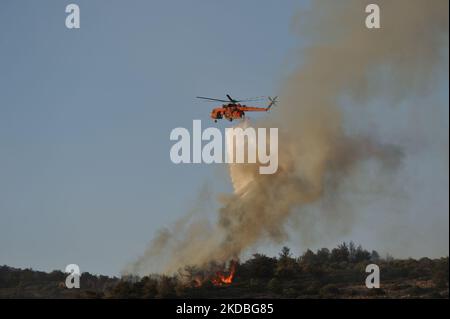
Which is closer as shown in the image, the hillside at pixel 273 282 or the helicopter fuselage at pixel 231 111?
the hillside at pixel 273 282

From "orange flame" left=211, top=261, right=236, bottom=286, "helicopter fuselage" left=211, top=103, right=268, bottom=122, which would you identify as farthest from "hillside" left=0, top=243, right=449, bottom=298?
"helicopter fuselage" left=211, top=103, right=268, bottom=122

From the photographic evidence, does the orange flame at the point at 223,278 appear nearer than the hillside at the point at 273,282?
No

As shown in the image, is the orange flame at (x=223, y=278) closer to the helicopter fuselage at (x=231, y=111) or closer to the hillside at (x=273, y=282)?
the hillside at (x=273, y=282)

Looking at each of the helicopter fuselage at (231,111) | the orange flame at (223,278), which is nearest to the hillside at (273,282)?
the orange flame at (223,278)

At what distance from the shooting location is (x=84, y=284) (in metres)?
142

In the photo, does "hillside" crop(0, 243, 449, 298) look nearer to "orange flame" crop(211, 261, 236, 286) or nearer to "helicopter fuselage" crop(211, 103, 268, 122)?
"orange flame" crop(211, 261, 236, 286)

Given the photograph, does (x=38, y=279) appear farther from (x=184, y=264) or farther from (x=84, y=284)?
(x=184, y=264)

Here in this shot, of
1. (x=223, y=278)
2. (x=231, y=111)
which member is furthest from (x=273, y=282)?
(x=231, y=111)

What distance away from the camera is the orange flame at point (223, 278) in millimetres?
122688

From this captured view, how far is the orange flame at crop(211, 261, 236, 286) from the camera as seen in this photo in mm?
122688

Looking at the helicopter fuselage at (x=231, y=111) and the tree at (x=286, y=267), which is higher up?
the helicopter fuselage at (x=231, y=111)

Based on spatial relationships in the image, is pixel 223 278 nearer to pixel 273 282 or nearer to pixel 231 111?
pixel 273 282
